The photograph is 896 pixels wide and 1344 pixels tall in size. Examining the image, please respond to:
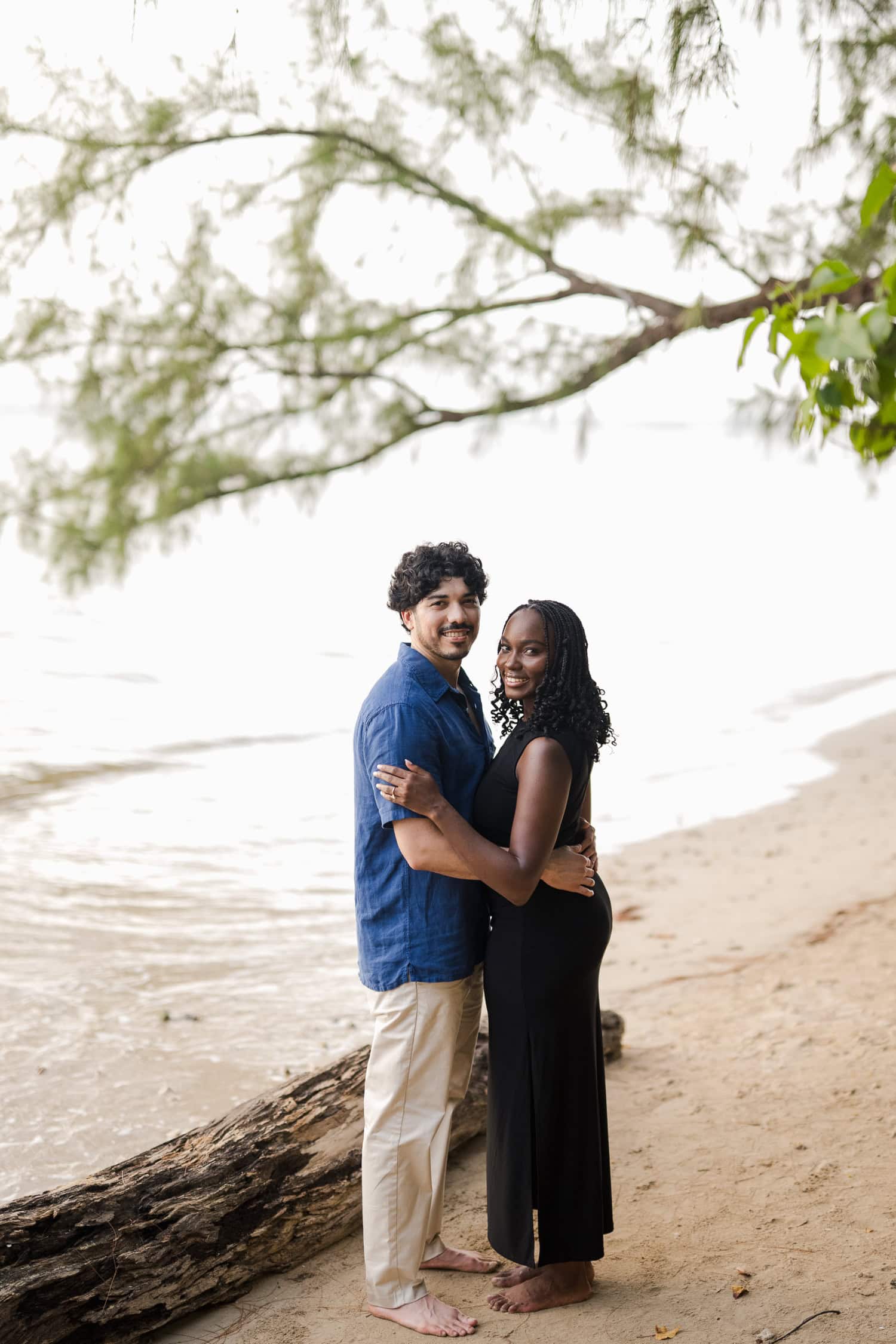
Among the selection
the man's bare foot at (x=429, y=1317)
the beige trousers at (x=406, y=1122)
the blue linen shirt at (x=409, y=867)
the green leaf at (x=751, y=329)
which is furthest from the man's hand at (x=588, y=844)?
the green leaf at (x=751, y=329)

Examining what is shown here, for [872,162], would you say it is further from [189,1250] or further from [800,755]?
[800,755]

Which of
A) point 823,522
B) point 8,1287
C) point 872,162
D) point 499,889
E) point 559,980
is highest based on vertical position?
point 823,522

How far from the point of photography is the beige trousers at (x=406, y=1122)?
2.62 metres

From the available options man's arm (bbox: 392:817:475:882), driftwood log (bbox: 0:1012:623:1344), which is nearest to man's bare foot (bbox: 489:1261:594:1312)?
driftwood log (bbox: 0:1012:623:1344)

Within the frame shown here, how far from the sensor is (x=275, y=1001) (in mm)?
4992

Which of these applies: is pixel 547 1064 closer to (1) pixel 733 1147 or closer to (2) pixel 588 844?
(2) pixel 588 844

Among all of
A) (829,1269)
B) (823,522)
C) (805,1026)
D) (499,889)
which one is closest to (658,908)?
(805,1026)

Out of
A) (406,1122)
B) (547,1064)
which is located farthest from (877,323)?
(406,1122)

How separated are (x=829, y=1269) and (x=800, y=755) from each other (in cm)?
755

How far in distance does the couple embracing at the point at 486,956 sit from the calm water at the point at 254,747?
4.73ft

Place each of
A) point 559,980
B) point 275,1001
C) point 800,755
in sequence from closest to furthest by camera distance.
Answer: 1. point 559,980
2. point 275,1001
3. point 800,755

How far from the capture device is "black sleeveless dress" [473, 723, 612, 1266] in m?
2.61

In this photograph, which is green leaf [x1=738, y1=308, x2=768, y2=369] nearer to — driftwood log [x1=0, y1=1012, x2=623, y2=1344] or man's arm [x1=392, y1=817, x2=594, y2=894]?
man's arm [x1=392, y1=817, x2=594, y2=894]

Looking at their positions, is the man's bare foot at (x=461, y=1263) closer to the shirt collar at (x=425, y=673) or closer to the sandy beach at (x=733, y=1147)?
the sandy beach at (x=733, y=1147)
